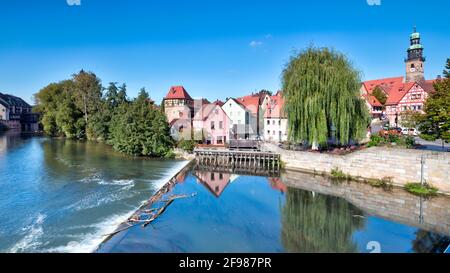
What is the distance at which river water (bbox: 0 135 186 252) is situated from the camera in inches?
520

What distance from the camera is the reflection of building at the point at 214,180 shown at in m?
22.5

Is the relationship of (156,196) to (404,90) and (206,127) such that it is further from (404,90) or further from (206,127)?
(404,90)

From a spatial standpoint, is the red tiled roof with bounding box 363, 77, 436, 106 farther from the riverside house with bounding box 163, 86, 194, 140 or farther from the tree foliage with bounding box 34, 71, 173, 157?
the tree foliage with bounding box 34, 71, 173, 157

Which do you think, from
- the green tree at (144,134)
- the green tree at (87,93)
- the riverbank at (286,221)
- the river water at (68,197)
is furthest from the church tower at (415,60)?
the green tree at (87,93)

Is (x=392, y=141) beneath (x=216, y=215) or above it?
above

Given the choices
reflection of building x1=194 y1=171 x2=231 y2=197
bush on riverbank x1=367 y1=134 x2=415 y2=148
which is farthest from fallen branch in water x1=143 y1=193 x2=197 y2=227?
bush on riverbank x1=367 y1=134 x2=415 y2=148

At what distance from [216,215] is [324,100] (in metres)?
14.9

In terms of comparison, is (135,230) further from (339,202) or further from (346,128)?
(346,128)

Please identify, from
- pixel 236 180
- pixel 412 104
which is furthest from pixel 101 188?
pixel 412 104

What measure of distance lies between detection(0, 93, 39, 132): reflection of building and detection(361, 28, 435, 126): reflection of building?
85848 millimetres

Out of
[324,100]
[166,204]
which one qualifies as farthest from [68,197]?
[324,100]

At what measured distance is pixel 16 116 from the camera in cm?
8706

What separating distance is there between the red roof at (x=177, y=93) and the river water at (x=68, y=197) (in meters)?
17.7
